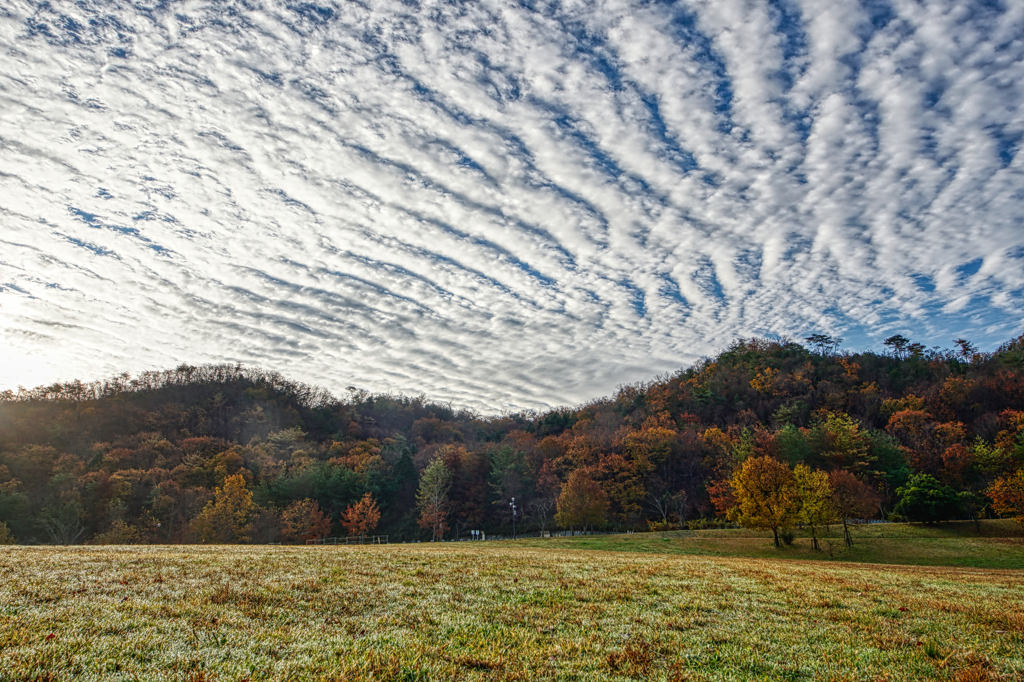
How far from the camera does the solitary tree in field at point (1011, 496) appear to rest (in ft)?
167

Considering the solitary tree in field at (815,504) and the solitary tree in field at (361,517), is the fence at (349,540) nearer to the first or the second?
the solitary tree in field at (361,517)

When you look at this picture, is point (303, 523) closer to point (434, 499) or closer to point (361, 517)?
point (361, 517)

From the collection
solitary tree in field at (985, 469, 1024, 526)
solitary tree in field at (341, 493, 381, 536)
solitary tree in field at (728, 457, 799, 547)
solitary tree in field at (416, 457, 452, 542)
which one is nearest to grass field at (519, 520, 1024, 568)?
solitary tree in field at (985, 469, 1024, 526)

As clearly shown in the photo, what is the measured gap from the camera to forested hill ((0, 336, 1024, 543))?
75.2 m

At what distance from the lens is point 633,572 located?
1953cm

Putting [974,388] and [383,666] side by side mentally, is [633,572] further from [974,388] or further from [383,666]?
[974,388]

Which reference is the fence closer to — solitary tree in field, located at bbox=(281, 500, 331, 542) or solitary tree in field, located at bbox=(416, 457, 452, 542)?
solitary tree in field, located at bbox=(281, 500, 331, 542)

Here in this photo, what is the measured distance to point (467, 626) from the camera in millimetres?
10594

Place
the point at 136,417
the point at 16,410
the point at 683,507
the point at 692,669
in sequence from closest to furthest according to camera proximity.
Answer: the point at 692,669
the point at 683,507
the point at 16,410
the point at 136,417

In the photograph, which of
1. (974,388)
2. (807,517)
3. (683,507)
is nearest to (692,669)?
(807,517)

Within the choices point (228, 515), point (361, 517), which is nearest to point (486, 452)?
point (361, 517)

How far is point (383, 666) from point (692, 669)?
5140 mm

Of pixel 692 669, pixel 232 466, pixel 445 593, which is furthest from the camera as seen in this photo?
pixel 232 466

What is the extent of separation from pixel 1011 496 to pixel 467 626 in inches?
2711
